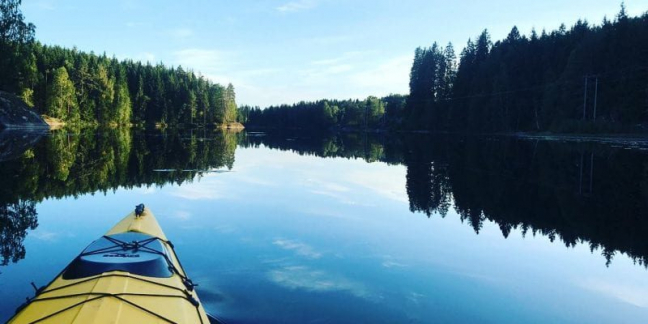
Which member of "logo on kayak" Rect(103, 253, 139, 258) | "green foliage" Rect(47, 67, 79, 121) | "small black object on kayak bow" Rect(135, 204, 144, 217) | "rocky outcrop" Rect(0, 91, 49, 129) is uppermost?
"green foliage" Rect(47, 67, 79, 121)

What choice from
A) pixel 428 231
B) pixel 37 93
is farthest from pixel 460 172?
pixel 37 93

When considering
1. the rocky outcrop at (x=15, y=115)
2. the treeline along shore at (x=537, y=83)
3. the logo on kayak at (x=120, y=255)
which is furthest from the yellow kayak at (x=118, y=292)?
the rocky outcrop at (x=15, y=115)

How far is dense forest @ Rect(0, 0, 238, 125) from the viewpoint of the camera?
50312mm

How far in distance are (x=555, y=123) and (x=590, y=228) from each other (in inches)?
2288

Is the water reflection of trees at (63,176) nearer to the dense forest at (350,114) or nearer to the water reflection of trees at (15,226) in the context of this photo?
the water reflection of trees at (15,226)

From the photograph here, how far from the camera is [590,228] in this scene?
1279cm

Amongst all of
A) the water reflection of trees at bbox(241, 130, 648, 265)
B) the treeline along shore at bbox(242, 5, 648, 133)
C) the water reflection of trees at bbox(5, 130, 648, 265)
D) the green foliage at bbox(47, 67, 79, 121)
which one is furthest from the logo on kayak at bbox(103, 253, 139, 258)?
the green foliage at bbox(47, 67, 79, 121)

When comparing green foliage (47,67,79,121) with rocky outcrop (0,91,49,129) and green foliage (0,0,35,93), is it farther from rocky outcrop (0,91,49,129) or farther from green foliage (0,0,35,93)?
green foliage (0,0,35,93)

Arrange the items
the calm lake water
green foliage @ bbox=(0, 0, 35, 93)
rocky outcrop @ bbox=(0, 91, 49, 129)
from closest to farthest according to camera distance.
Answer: the calm lake water → green foliage @ bbox=(0, 0, 35, 93) → rocky outcrop @ bbox=(0, 91, 49, 129)

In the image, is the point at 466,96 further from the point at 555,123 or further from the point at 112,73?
the point at 112,73

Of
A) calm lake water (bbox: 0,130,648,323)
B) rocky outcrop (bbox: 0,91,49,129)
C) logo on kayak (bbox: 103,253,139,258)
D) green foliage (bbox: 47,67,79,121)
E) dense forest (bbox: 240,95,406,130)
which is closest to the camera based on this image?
logo on kayak (bbox: 103,253,139,258)

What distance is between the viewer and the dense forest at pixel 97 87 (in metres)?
50.3

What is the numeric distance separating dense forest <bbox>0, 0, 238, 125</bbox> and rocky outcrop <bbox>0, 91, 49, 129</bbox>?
1983 millimetres

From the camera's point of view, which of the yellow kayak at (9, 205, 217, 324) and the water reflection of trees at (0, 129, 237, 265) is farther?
the water reflection of trees at (0, 129, 237, 265)
